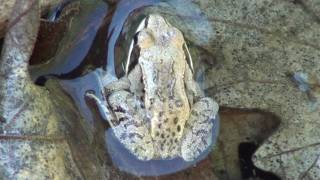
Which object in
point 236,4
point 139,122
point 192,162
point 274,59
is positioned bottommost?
point 192,162

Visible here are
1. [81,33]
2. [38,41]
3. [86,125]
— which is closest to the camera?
[38,41]

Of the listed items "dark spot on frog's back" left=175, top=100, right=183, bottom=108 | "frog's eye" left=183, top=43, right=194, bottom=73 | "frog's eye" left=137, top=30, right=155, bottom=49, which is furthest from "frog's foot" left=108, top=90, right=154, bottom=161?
"frog's eye" left=183, top=43, right=194, bottom=73

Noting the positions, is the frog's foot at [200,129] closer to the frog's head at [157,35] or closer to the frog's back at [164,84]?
the frog's back at [164,84]

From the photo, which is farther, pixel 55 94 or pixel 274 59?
pixel 274 59

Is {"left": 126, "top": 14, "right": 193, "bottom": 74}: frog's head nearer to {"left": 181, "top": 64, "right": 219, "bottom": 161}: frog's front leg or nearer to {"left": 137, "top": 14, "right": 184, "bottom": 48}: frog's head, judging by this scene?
{"left": 137, "top": 14, "right": 184, "bottom": 48}: frog's head

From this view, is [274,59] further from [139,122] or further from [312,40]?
[139,122]

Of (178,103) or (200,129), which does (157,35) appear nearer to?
(178,103)

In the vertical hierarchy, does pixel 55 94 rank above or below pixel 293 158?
above

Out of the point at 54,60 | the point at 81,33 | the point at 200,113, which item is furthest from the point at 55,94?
the point at 200,113
